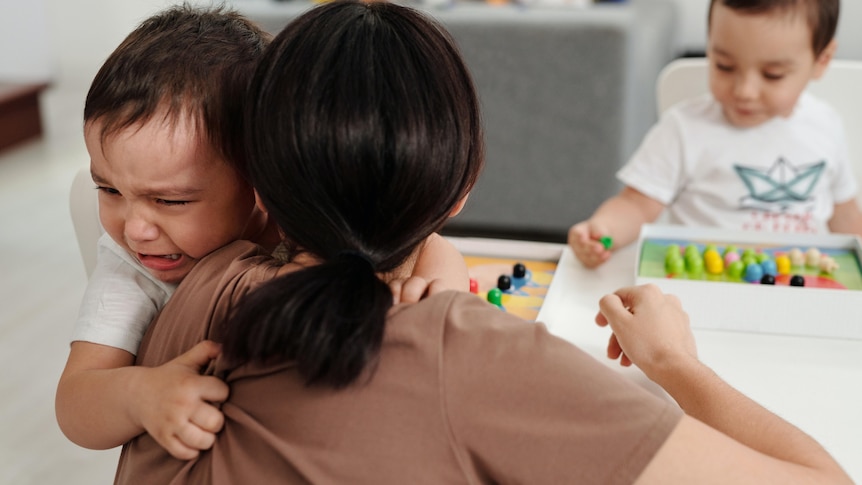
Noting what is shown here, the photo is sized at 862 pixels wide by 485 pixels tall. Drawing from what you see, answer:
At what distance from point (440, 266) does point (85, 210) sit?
414 millimetres

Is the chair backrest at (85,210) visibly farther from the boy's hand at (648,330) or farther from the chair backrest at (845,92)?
the chair backrest at (845,92)

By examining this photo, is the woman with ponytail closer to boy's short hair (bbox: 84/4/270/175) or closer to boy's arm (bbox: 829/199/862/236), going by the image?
boy's short hair (bbox: 84/4/270/175)

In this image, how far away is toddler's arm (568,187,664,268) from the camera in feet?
3.74

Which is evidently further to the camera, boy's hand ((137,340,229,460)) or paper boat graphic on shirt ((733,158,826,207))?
paper boat graphic on shirt ((733,158,826,207))

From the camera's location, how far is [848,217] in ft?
4.84

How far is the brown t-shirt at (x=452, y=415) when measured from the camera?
1.83ft

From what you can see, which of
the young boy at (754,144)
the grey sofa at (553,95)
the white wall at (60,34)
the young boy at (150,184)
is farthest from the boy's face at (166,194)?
the white wall at (60,34)

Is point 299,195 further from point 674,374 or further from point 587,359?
point 674,374

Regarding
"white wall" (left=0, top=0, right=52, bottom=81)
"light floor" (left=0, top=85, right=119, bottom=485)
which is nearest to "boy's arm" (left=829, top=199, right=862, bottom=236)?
"light floor" (left=0, top=85, right=119, bottom=485)

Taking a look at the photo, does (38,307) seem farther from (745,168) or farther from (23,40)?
(23,40)

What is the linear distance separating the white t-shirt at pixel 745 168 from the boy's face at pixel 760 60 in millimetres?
49

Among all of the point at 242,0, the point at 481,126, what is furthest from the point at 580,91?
the point at 481,126

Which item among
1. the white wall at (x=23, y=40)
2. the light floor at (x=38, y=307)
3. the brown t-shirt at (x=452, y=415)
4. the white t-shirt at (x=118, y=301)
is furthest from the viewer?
the white wall at (x=23, y=40)

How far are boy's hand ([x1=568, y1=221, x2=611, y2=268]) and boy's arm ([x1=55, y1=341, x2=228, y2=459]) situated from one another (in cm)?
59
